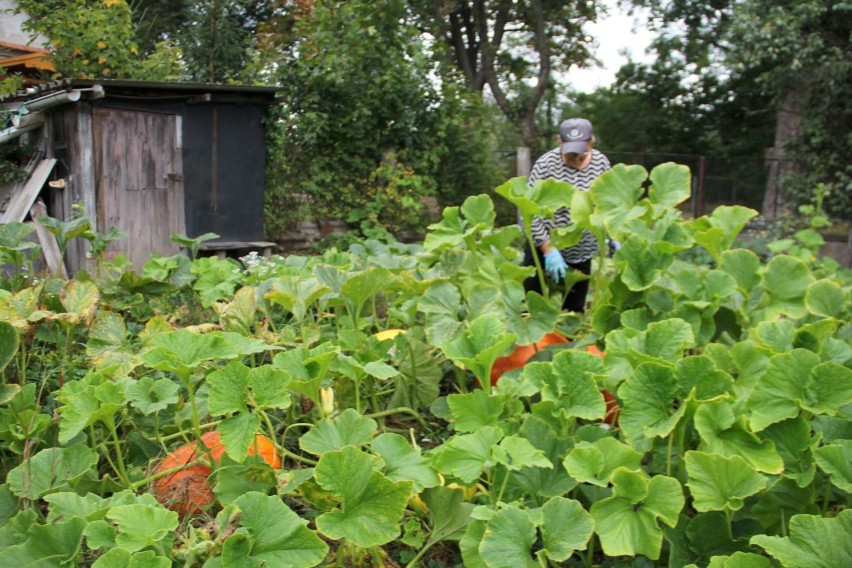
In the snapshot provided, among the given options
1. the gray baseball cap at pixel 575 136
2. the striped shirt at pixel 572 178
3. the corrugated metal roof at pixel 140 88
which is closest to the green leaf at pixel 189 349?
the striped shirt at pixel 572 178

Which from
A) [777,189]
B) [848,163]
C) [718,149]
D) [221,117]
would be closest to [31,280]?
[221,117]

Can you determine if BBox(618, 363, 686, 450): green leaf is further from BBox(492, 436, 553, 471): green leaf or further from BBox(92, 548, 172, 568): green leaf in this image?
BBox(92, 548, 172, 568): green leaf

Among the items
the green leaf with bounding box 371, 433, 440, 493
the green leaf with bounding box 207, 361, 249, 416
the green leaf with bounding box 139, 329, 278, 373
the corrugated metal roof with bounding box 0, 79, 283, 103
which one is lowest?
the green leaf with bounding box 371, 433, 440, 493

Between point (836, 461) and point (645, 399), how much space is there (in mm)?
419

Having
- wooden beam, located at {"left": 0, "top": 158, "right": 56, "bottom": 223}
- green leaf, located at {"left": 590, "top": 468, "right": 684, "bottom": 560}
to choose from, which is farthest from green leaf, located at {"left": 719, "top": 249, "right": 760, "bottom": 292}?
wooden beam, located at {"left": 0, "top": 158, "right": 56, "bottom": 223}

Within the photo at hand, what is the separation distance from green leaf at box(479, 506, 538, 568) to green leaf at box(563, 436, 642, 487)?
169mm

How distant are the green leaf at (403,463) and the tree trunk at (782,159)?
12421 mm

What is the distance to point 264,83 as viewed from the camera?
11656 mm

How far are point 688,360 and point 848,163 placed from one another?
11909mm

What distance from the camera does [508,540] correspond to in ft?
5.74

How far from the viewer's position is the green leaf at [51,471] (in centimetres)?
205

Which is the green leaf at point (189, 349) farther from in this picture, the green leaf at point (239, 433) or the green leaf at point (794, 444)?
the green leaf at point (794, 444)

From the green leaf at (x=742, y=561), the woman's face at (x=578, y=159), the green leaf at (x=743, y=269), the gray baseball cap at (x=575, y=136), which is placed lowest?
the green leaf at (x=742, y=561)

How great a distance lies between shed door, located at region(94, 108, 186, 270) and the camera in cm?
920
